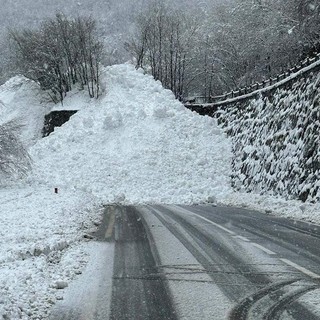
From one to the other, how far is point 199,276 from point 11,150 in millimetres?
19999

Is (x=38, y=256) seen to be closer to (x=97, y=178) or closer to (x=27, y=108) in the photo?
(x=97, y=178)

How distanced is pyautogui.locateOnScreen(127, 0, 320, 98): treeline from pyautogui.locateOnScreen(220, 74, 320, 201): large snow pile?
43.0 ft

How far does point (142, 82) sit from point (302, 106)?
21.1 m

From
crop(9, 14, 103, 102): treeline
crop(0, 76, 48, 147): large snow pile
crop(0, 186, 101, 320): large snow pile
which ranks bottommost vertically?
crop(0, 186, 101, 320): large snow pile

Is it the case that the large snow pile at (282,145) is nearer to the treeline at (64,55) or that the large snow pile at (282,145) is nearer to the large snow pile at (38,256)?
the large snow pile at (38,256)

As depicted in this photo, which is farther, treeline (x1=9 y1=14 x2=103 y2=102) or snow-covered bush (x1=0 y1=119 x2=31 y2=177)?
treeline (x1=9 y1=14 x2=103 y2=102)

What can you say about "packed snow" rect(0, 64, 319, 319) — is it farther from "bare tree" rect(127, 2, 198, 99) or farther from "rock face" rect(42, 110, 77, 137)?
"bare tree" rect(127, 2, 198, 99)

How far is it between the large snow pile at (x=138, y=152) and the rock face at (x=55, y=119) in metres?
3.03

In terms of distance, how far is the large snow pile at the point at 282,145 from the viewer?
16.0 metres

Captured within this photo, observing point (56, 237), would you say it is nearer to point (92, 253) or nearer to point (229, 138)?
point (92, 253)

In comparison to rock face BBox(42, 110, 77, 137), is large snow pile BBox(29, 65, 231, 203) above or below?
below

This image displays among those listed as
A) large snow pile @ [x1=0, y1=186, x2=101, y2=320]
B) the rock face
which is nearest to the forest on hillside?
the rock face

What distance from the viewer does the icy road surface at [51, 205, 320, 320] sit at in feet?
14.8

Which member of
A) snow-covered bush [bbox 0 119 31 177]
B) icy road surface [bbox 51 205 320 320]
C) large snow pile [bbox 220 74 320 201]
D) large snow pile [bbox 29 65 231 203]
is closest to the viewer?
icy road surface [bbox 51 205 320 320]
